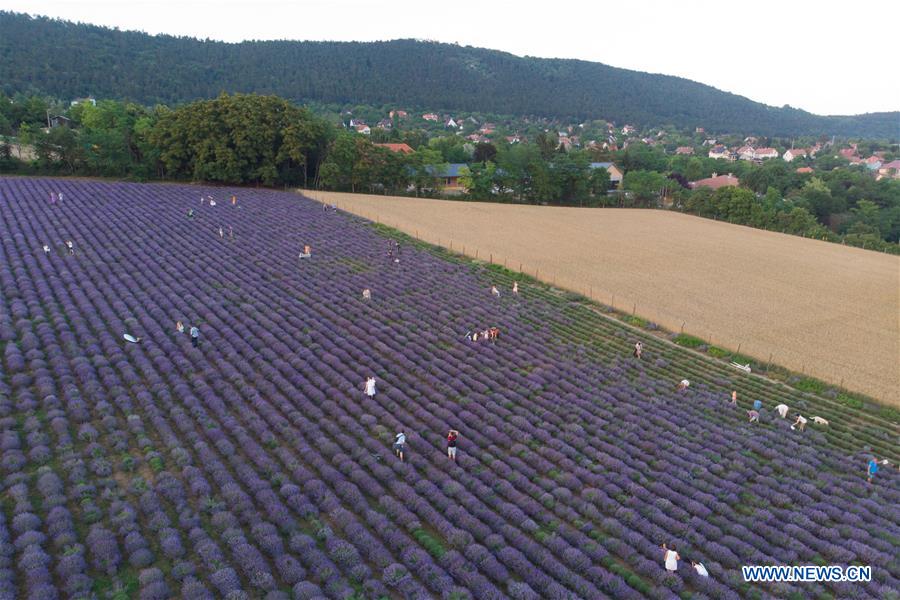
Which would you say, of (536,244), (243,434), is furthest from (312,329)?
(536,244)

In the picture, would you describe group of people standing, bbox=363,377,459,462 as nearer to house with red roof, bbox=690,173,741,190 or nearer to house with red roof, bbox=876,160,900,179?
house with red roof, bbox=690,173,741,190

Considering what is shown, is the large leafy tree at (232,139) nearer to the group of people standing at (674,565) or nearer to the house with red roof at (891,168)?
the group of people standing at (674,565)

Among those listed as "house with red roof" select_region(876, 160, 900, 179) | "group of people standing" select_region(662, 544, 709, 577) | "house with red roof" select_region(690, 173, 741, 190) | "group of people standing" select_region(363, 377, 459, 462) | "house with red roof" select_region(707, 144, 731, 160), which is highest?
"house with red roof" select_region(707, 144, 731, 160)

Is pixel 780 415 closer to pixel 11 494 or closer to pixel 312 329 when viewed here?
pixel 312 329

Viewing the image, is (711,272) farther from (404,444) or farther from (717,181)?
(717,181)

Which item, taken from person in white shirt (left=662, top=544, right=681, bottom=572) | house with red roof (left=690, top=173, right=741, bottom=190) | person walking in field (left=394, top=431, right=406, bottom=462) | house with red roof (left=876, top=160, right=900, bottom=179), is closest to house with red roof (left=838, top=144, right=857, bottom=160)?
house with red roof (left=876, top=160, right=900, bottom=179)

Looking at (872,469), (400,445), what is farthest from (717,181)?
Result: (400,445)
